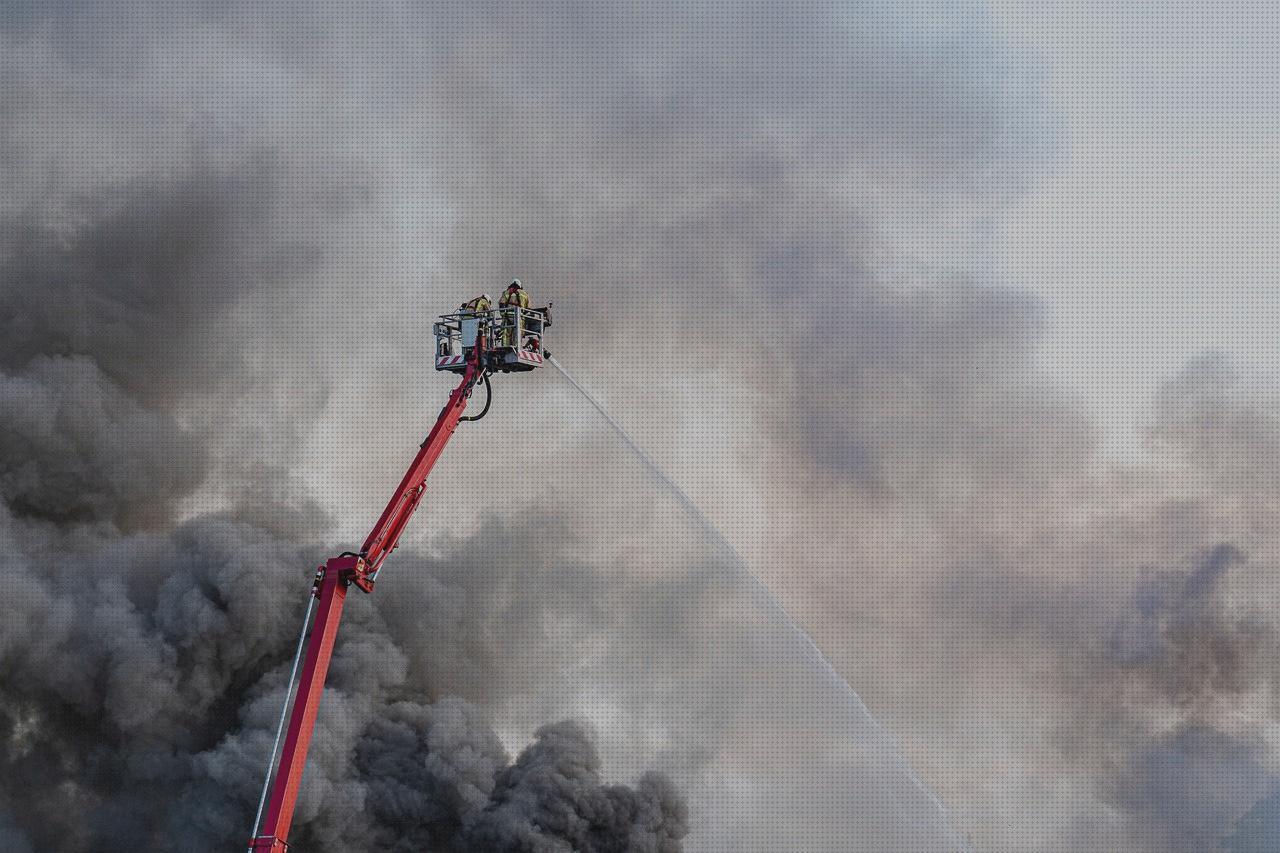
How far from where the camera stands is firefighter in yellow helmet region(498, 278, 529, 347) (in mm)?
37216

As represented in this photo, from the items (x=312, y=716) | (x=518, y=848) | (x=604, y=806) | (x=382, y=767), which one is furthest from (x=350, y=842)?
(x=312, y=716)

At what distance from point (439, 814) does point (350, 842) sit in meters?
4.60

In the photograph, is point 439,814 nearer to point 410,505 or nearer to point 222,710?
point 222,710

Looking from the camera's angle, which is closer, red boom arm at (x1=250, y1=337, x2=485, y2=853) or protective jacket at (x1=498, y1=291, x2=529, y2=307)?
red boom arm at (x1=250, y1=337, x2=485, y2=853)

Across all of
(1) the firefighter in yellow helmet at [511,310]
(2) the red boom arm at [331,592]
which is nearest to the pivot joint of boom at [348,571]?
(2) the red boom arm at [331,592]

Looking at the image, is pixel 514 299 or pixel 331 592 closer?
pixel 331 592

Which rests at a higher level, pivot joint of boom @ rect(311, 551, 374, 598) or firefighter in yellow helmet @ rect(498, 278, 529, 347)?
firefighter in yellow helmet @ rect(498, 278, 529, 347)

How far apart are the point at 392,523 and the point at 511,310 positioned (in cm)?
707

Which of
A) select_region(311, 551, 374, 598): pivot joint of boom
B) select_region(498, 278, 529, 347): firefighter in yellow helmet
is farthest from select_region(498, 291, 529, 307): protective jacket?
select_region(311, 551, 374, 598): pivot joint of boom

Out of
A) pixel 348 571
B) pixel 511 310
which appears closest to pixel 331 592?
pixel 348 571

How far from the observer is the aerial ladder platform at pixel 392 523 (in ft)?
104

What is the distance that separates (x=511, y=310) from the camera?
37312mm

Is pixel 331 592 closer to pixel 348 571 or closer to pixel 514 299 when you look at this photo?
pixel 348 571

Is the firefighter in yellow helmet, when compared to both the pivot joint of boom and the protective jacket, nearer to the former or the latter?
the protective jacket
